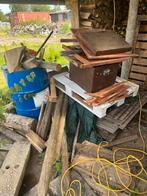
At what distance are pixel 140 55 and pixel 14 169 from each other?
89.9 inches

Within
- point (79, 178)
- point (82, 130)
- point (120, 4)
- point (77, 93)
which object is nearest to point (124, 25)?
point (120, 4)

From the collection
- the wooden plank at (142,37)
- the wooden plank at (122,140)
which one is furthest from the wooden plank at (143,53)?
the wooden plank at (122,140)

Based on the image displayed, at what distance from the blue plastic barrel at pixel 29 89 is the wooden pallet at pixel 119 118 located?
0.83 metres

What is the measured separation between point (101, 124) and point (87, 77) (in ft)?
1.82

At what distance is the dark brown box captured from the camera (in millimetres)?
1928

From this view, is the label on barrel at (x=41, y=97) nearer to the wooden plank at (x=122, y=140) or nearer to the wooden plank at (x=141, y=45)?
the wooden plank at (x=122, y=140)

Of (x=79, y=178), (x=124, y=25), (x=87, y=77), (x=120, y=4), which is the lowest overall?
(x=79, y=178)

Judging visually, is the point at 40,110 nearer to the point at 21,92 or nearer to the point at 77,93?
the point at 21,92

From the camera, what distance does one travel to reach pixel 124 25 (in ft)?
10.1

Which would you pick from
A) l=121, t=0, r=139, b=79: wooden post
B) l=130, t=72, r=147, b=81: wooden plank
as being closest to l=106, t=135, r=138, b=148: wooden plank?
l=130, t=72, r=147, b=81: wooden plank

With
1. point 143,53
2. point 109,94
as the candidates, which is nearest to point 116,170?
point 109,94

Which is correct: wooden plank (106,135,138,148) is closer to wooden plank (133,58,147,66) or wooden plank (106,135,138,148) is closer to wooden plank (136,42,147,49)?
wooden plank (133,58,147,66)

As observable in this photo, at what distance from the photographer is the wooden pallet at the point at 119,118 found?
2041mm

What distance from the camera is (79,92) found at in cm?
209
